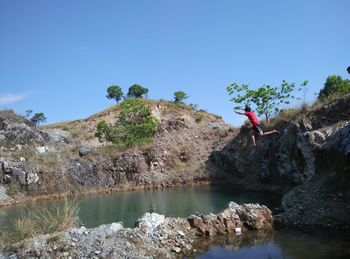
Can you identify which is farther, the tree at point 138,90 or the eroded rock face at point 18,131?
the tree at point 138,90

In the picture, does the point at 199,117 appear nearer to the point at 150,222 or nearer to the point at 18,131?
the point at 18,131

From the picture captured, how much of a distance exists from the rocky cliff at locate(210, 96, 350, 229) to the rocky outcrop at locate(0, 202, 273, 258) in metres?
1.81

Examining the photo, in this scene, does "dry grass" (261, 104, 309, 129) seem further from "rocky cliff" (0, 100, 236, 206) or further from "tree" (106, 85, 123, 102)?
"tree" (106, 85, 123, 102)

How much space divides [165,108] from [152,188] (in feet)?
59.9

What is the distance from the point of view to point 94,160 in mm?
39031

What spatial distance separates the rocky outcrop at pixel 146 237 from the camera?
39.0ft

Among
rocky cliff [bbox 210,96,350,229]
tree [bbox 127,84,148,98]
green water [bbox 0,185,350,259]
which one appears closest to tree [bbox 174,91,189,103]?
tree [bbox 127,84,148,98]

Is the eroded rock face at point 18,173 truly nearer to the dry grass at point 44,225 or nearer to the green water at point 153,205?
the green water at point 153,205

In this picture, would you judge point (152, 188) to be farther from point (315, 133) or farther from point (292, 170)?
point (315, 133)

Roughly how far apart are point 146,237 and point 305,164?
551 inches

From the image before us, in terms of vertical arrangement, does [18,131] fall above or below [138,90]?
below

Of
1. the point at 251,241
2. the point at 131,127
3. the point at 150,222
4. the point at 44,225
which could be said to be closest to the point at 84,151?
the point at 131,127

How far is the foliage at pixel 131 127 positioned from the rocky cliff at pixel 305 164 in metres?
8.40

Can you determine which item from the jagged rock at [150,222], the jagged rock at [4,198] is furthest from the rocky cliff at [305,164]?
the jagged rock at [4,198]
